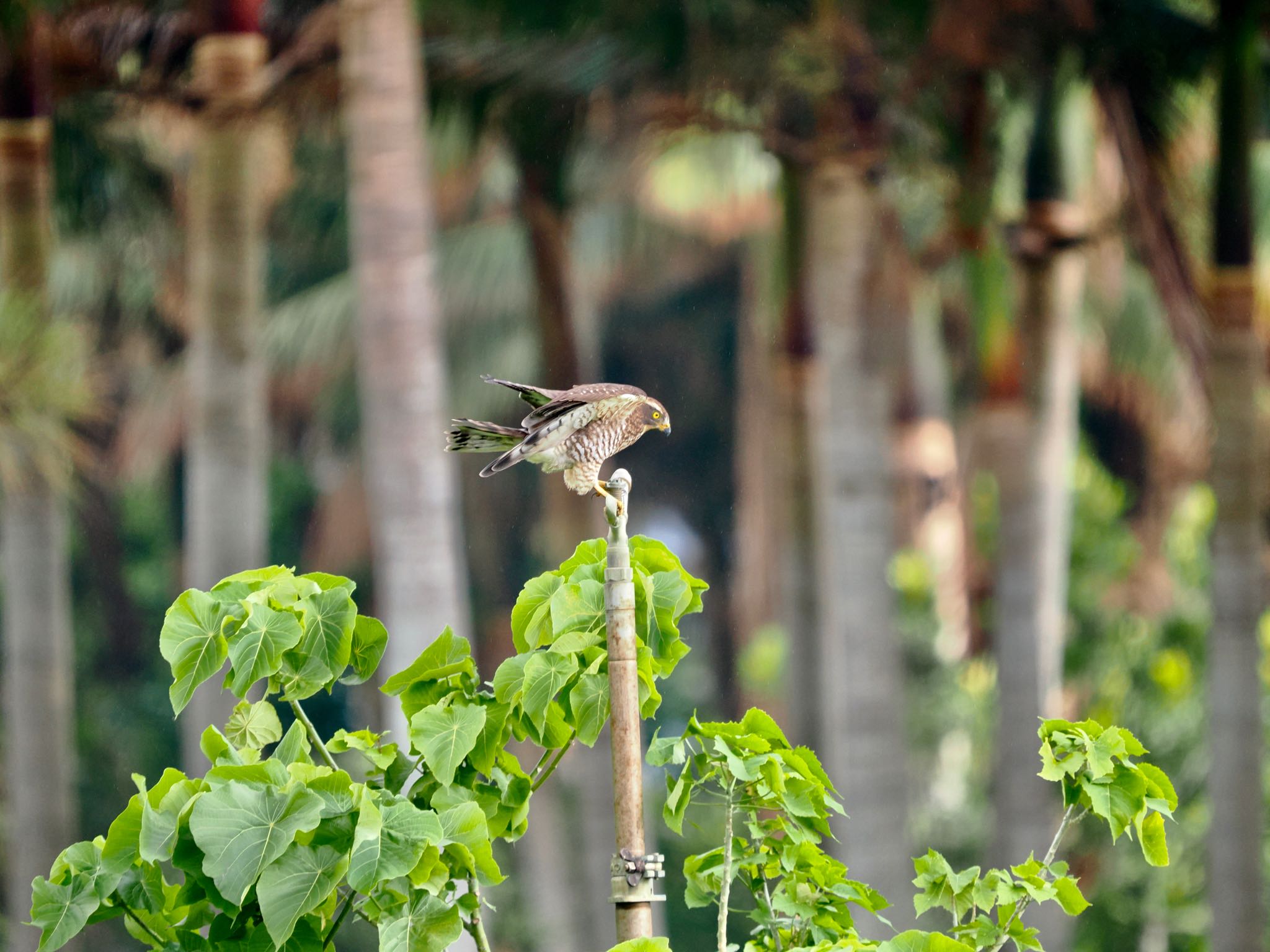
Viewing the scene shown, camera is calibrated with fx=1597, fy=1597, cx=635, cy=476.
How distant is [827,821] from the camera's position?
286 cm

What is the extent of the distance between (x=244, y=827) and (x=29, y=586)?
29.7ft

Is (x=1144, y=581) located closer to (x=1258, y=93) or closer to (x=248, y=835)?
(x=1258, y=93)

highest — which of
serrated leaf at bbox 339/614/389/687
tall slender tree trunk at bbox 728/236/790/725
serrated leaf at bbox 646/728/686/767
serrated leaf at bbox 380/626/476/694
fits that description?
serrated leaf at bbox 339/614/389/687

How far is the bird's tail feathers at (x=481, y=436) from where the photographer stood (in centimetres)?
288

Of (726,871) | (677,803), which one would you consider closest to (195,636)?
(677,803)

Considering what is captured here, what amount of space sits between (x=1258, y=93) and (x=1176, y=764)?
5913 mm

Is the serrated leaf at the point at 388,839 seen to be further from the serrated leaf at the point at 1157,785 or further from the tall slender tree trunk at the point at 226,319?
the tall slender tree trunk at the point at 226,319

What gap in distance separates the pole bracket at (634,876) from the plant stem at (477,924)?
230 millimetres

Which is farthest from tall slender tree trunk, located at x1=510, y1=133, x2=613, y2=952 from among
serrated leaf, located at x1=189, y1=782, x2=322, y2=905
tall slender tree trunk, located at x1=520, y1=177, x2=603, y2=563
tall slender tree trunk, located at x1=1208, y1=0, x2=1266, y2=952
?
serrated leaf, located at x1=189, y1=782, x2=322, y2=905

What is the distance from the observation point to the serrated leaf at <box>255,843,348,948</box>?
92.4 inches

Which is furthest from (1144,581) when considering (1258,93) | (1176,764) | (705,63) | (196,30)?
(196,30)

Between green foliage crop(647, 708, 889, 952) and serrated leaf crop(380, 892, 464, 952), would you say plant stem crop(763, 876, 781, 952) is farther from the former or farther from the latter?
serrated leaf crop(380, 892, 464, 952)

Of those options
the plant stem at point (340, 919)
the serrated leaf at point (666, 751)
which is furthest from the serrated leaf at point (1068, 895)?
the plant stem at point (340, 919)

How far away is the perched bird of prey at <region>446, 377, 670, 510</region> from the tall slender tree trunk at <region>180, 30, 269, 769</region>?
6603mm
